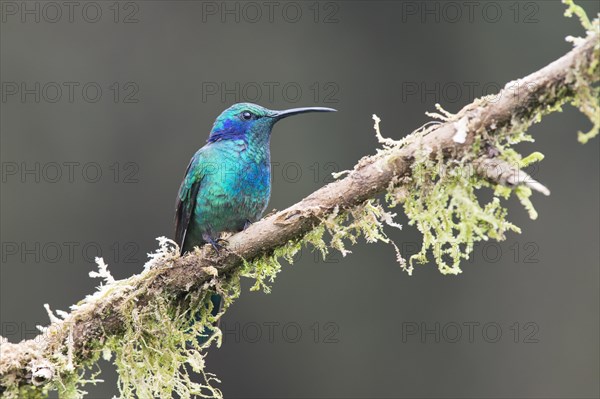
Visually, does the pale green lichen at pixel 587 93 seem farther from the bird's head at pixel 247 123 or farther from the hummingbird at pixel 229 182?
the bird's head at pixel 247 123

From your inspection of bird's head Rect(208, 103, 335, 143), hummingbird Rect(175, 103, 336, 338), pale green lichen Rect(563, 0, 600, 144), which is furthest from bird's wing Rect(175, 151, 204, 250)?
pale green lichen Rect(563, 0, 600, 144)

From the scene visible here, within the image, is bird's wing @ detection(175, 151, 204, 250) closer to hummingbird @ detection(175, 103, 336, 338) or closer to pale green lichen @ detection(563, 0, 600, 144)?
hummingbird @ detection(175, 103, 336, 338)

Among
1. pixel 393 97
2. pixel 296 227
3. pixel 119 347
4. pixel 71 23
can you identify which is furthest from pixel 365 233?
pixel 71 23

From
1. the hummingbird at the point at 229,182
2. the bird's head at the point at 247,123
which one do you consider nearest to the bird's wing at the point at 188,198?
the hummingbird at the point at 229,182

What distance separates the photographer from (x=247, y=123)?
388 centimetres

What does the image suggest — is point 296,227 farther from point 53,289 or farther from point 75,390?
point 53,289

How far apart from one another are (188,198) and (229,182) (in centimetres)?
22

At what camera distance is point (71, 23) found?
7586mm

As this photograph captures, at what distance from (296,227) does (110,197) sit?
534 cm

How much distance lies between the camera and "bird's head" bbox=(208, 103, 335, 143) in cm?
386

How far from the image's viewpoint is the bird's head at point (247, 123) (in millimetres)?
3857

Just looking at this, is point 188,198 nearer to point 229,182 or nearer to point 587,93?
point 229,182

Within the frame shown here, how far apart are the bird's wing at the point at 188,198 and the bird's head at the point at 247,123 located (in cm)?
22

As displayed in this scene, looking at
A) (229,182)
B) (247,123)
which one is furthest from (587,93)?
(247,123)
